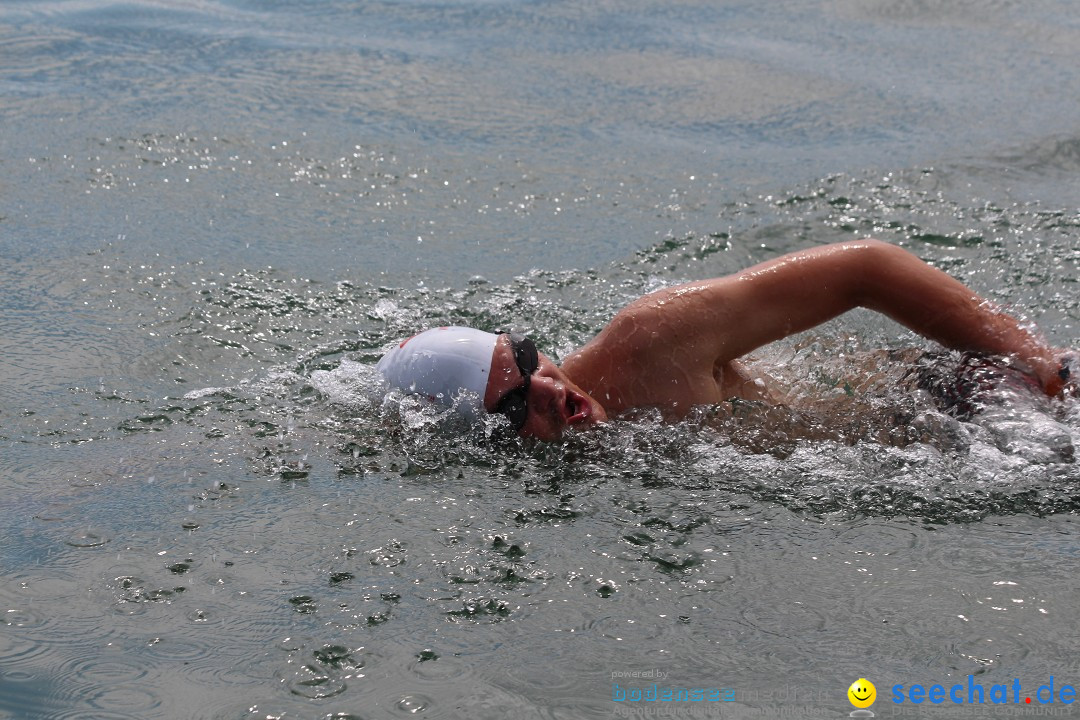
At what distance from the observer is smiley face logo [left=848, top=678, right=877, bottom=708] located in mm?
2828

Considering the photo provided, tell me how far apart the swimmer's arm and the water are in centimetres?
23

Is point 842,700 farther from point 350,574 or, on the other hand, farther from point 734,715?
point 350,574

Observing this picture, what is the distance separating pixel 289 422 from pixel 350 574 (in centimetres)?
119

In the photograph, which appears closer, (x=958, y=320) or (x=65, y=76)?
(x=958, y=320)

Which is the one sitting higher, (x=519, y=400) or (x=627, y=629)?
(x=519, y=400)

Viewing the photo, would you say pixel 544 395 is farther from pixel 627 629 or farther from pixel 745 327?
pixel 627 629

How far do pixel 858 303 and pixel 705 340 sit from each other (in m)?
0.57

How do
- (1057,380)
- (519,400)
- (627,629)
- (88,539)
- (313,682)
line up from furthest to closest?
(519,400), (1057,380), (88,539), (627,629), (313,682)

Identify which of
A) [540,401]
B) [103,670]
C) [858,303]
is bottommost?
[103,670]

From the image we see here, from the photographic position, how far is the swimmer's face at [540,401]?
4.31 m

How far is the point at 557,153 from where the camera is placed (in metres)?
7.29

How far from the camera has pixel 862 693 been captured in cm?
286

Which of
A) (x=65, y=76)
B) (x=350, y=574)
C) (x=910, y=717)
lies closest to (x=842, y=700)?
(x=910, y=717)

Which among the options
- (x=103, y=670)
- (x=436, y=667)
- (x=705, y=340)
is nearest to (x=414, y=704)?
(x=436, y=667)
